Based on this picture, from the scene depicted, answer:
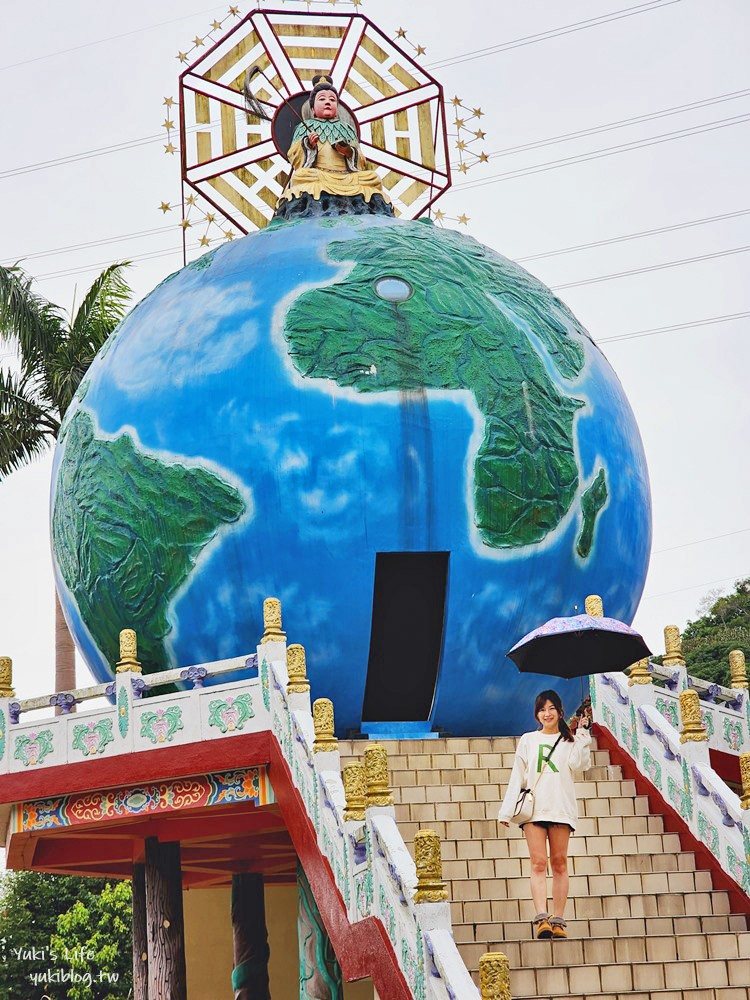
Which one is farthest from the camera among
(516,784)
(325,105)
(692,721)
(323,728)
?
(325,105)

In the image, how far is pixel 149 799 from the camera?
15445 millimetres

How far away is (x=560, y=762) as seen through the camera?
11234mm

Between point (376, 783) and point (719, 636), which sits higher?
point (719, 636)

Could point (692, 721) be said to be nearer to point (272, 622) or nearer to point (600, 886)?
point (600, 886)

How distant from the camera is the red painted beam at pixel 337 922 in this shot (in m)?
11.0

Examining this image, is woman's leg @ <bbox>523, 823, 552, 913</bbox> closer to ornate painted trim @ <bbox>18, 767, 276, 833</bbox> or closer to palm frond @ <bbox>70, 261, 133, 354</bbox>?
ornate painted trim @ <bbox>18, 767, 276, 833</bbox>

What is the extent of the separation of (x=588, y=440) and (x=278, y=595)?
395 cm

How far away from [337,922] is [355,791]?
122cm

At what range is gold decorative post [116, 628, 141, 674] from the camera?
618 inches

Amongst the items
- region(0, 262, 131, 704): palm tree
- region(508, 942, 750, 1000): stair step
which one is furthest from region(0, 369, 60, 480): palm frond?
region(508, 942, 750, 1000): stair step

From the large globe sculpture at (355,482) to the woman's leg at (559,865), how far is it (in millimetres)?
5179

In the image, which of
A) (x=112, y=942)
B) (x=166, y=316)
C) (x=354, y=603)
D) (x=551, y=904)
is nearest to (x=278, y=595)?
(x=354, y=603)

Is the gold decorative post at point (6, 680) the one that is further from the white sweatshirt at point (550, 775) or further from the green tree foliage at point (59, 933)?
the green tree foliage at point (59, 933)

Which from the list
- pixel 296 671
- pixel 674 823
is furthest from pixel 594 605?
pixel 296 671
